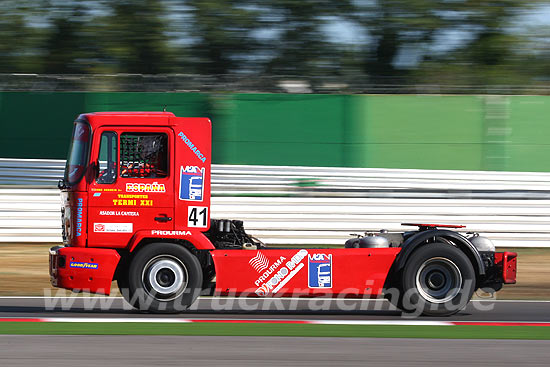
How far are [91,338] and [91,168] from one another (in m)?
2.25

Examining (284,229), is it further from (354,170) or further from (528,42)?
(528,42)

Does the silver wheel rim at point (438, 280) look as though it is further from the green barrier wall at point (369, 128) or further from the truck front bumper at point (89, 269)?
the green barrier wall at point (369, 128)

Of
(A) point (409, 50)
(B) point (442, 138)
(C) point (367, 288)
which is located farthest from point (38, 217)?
(A) point (409, 50)

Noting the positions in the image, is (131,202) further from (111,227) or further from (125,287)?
(125,287)

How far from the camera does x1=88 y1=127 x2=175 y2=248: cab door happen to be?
30.3 ft

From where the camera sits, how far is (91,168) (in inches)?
362

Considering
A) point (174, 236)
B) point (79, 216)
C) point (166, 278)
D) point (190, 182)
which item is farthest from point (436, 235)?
point (79, 216)

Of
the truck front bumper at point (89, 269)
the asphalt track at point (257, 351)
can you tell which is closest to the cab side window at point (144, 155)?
the truck front bumper at point (89, 269)

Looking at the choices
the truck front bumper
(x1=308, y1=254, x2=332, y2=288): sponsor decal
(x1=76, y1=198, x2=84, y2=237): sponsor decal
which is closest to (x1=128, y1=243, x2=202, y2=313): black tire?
the truck front bumper

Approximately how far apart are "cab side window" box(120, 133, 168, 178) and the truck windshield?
39 cm

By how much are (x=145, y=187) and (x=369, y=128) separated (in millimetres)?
11642

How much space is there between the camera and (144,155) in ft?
30.6

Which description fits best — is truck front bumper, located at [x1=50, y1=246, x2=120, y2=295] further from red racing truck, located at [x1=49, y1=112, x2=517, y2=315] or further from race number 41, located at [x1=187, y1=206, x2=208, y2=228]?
race number 41, located at [x1=187, y1=206, x2=208, y2=228]

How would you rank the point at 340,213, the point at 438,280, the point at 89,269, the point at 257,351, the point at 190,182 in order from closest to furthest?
1. the point at 257,351
2. the point at 89,269
3. the point at 190,182
4. the point at 438,280
5. the point at 340,213
